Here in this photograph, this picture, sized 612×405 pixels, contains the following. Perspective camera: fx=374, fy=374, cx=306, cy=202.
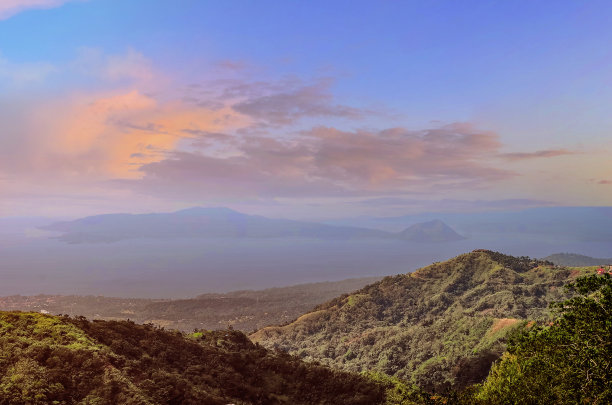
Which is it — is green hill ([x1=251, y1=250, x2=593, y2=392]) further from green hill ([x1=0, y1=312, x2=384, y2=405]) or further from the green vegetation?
the green vegetation

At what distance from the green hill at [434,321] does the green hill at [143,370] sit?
22.6 meters

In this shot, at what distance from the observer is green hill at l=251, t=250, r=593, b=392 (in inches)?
2241

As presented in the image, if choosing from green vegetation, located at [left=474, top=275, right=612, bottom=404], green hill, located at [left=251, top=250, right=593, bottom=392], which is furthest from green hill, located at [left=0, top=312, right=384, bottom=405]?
green hill, located at [left=251, top=250, right=593, bottom=392]

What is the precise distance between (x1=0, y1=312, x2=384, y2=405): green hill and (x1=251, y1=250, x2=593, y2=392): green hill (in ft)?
74.1

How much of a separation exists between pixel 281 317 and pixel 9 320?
483 ft

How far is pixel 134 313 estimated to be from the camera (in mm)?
177125

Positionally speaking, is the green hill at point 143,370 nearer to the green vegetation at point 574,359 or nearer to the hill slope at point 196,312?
the green vegetation at point 574,359

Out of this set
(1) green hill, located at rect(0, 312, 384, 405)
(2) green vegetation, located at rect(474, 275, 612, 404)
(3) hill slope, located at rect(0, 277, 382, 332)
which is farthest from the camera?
(3) hill slope, located at rect(0, 277, 382, 332)

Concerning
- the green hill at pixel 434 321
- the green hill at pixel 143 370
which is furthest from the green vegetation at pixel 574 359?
the green hill at pixel 434 321

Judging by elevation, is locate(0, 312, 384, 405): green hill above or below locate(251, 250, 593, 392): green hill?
above

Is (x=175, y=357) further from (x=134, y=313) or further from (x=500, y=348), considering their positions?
(x=134, y=313)

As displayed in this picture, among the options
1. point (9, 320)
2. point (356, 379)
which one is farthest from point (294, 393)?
point (9, 320)

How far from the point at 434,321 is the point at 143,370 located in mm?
67935

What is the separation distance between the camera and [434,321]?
8081cm
